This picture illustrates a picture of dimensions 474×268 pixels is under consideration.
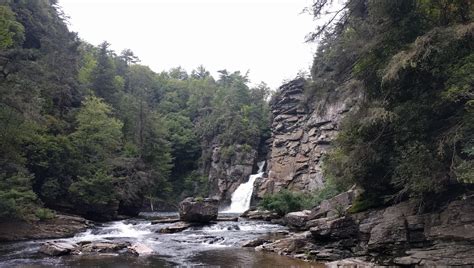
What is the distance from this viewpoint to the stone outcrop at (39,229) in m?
20.0

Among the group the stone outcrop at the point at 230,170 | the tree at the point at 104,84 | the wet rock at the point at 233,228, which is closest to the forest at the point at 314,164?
the wet rock at the point at 233,228

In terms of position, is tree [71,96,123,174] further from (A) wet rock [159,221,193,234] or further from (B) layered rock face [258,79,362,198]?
(B) layered rock face [258,79,362,198]

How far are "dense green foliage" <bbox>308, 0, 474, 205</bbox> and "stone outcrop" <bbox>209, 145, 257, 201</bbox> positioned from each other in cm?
3559

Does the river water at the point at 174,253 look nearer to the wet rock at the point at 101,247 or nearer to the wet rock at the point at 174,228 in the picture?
the wet rock at the point at 174,228

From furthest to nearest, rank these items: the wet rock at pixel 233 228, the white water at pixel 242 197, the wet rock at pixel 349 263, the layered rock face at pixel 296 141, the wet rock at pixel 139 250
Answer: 1. the white water at pixel 242 197
2. the layered rock face at pixel 296 141
3. the wet rock at pixel 233 228
4. the wet rock at pixel 139 250
5. the wet rock at pixel 349 263

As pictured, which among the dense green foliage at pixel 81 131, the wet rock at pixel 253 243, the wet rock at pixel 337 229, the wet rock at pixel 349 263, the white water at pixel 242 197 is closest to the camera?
the wet rock at pixel 349 263

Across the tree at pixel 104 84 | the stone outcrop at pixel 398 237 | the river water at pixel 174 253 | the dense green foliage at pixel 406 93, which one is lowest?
the river water at pixel 174 253

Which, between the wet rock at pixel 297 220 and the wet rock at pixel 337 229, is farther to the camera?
the wet rock at pixel 297 220

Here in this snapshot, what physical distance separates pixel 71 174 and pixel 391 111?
25.9 m

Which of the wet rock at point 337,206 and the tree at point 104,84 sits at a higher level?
the tree at point 104,84

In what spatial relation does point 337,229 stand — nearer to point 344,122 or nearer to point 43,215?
point 344,122

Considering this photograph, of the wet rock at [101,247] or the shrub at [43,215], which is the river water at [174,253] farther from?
the shrub at [43,215]

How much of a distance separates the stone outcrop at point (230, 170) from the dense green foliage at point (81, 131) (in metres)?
1.89

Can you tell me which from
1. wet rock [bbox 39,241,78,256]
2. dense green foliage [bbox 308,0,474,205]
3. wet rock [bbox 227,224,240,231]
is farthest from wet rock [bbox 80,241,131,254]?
dense green foliage [bbox 308,0,474,205]
